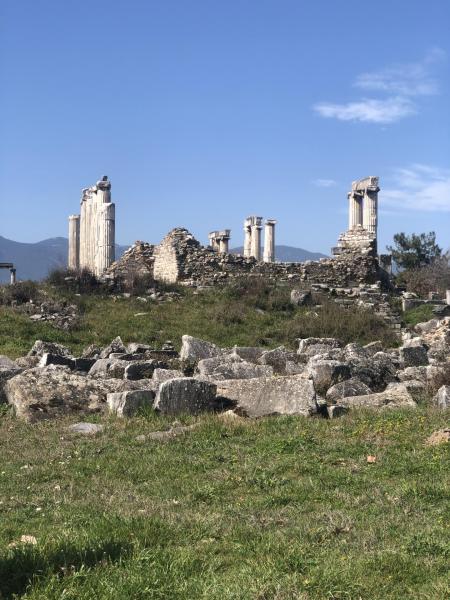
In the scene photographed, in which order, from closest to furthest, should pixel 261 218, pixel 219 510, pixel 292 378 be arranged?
pixel 219 510 < pixel 292 378 < pixel 261 218

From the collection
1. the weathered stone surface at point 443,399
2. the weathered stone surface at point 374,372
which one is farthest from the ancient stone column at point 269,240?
the weathered stone surface at point 443,399

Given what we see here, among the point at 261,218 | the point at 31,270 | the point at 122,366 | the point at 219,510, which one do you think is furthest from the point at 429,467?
the point at 31,270

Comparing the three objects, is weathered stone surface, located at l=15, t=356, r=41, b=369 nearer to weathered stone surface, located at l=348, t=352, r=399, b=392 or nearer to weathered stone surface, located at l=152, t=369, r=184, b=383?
weathered stone surface, located at l=152, t=369, r=184, b=383

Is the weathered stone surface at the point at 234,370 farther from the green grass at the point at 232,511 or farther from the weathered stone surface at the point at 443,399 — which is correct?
the weathered stone surface at the point at 443,399

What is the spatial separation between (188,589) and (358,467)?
3.50m

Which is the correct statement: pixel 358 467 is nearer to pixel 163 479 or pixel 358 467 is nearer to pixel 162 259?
pixel 163 479

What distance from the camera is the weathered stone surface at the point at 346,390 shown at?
12.3m

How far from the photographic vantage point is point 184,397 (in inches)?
441

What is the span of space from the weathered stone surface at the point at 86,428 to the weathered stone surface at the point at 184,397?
932 millimetres

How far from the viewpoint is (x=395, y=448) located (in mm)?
8562

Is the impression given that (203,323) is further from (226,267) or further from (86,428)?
(86,428)

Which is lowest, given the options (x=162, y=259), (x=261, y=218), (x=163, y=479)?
(x=163, y=479)

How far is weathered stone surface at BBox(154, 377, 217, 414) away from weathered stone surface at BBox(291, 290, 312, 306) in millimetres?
16856

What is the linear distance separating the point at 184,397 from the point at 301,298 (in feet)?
56.8
